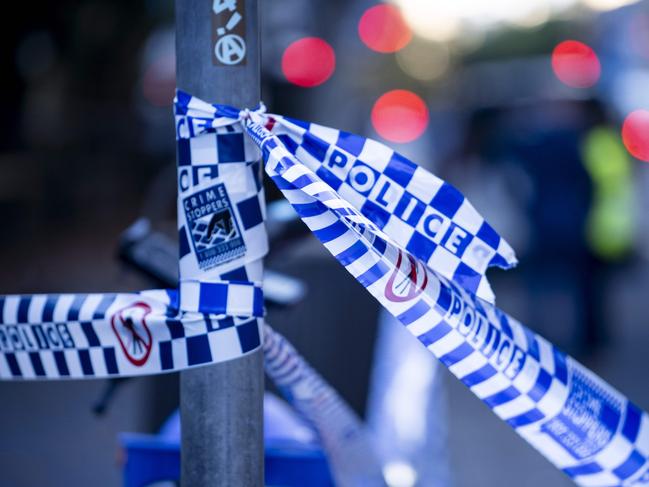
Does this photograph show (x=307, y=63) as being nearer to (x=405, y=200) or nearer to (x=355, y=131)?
(x=355, y=131)

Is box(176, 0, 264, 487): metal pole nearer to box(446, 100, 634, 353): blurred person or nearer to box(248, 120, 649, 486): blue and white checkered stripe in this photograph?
box(248, 120, 649, 486): blue and white checkered stripe

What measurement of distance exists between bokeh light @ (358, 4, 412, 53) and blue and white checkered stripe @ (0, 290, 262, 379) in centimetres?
2032

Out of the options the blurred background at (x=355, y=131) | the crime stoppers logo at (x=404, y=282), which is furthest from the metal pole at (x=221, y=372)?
the blurred background at (x=355, y=131)

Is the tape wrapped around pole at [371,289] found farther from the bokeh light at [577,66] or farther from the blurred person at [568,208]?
the bokeh light at [577,66]

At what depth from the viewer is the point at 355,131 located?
35.6 feet

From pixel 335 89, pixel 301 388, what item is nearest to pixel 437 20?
pixel 335 89

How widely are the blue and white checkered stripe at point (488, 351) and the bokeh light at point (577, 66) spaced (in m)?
14.4

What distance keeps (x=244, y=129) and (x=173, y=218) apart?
10.8ft

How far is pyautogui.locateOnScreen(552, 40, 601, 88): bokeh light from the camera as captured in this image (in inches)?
631

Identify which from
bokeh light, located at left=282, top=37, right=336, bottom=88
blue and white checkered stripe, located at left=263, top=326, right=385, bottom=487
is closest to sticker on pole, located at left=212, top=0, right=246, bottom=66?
blue and white checkered stripe, located at left=263, top=326, right=385, bottom=487

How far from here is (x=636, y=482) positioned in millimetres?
1969

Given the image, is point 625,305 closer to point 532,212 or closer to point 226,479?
point 532,212

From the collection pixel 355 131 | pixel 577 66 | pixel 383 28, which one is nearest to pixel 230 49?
pixel 355 131

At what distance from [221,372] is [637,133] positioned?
13.0 m
